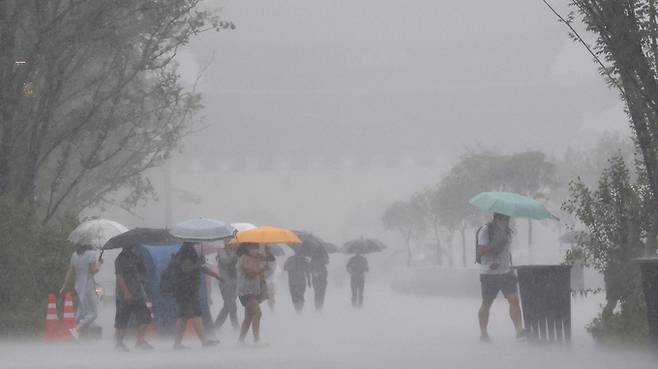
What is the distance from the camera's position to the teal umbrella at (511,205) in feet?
56.2

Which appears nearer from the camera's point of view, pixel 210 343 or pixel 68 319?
pixel 210 343

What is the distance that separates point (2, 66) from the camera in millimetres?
21234

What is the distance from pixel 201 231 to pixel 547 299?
451 centimetres

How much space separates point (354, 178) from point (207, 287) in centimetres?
9345

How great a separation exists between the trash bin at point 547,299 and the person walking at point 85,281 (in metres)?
6.30

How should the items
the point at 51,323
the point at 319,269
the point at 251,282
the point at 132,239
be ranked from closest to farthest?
the point at 251,282, the point at 132,239, the point at 51,323, the point at 319,269

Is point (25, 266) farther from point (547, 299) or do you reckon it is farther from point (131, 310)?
point (547, 299)

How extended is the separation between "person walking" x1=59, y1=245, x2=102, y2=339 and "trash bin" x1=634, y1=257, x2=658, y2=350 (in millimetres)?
8622

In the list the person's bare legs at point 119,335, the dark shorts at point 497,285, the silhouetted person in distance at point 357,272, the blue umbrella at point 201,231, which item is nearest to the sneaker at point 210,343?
the person's bare legs at point 119,335

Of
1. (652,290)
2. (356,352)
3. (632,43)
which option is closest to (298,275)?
(356,352)

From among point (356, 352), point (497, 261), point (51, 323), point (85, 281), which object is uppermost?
point (497, 261)

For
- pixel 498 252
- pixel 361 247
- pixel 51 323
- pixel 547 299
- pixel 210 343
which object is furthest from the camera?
pixel 361 247

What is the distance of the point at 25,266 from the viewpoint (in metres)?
20.5

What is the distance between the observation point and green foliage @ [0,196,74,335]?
19.8m
